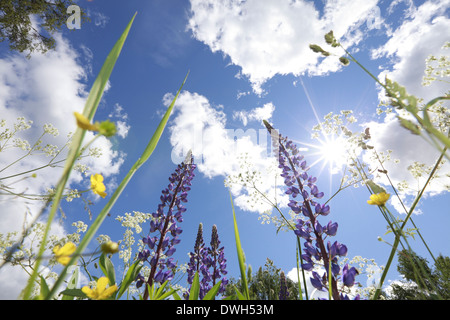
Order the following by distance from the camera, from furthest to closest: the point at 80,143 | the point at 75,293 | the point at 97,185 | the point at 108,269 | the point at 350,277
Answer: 1. the point at 350,277
2. the point at 108,269
3. the point at 75,293
4. the point at 97,185
5. the point at 80,143

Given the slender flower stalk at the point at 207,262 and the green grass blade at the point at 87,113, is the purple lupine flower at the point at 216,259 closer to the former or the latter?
the slender flower stalk at the point at 207,262

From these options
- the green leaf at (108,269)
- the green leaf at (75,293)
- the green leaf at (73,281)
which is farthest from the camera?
the green leaf at (108,269)

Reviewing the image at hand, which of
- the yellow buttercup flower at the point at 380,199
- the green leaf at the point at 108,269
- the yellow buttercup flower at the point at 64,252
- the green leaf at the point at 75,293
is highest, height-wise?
the yellow buttercup flower at the point at 380,199

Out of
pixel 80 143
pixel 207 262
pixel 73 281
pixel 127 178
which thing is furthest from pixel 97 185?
pixel 207 262

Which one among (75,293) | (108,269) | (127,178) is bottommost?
(75,293)

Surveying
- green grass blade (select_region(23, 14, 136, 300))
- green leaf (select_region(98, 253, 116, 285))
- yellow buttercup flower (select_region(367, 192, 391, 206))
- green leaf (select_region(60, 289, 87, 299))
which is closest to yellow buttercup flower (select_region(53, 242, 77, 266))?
green grass blade (select_region(23, 14, 136, 300))

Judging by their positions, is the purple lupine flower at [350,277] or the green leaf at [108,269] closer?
the green leaf at [108,269]

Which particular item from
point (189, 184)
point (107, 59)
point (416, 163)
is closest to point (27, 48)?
point (189, 184)

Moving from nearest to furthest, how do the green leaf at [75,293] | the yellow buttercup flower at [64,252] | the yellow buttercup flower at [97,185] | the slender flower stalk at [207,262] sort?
1. the yellow buttercup flower at [64,252]
2. the yellow buttercup flower at [97,185]
3. the green leaf at [75,293]
4. the slender flower stalk at [207,262]

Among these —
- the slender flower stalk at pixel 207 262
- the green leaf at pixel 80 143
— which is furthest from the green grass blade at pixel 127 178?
the slender flower stalk at pixel 207 262

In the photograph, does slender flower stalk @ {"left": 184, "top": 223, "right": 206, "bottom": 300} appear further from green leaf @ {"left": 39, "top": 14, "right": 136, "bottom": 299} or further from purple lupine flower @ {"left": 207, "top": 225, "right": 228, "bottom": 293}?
green leaf @ {"left": 39, "top": 14, "right": 136, "bottom": 299}

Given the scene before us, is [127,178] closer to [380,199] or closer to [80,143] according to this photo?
[80,143]

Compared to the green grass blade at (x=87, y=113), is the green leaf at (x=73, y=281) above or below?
below
